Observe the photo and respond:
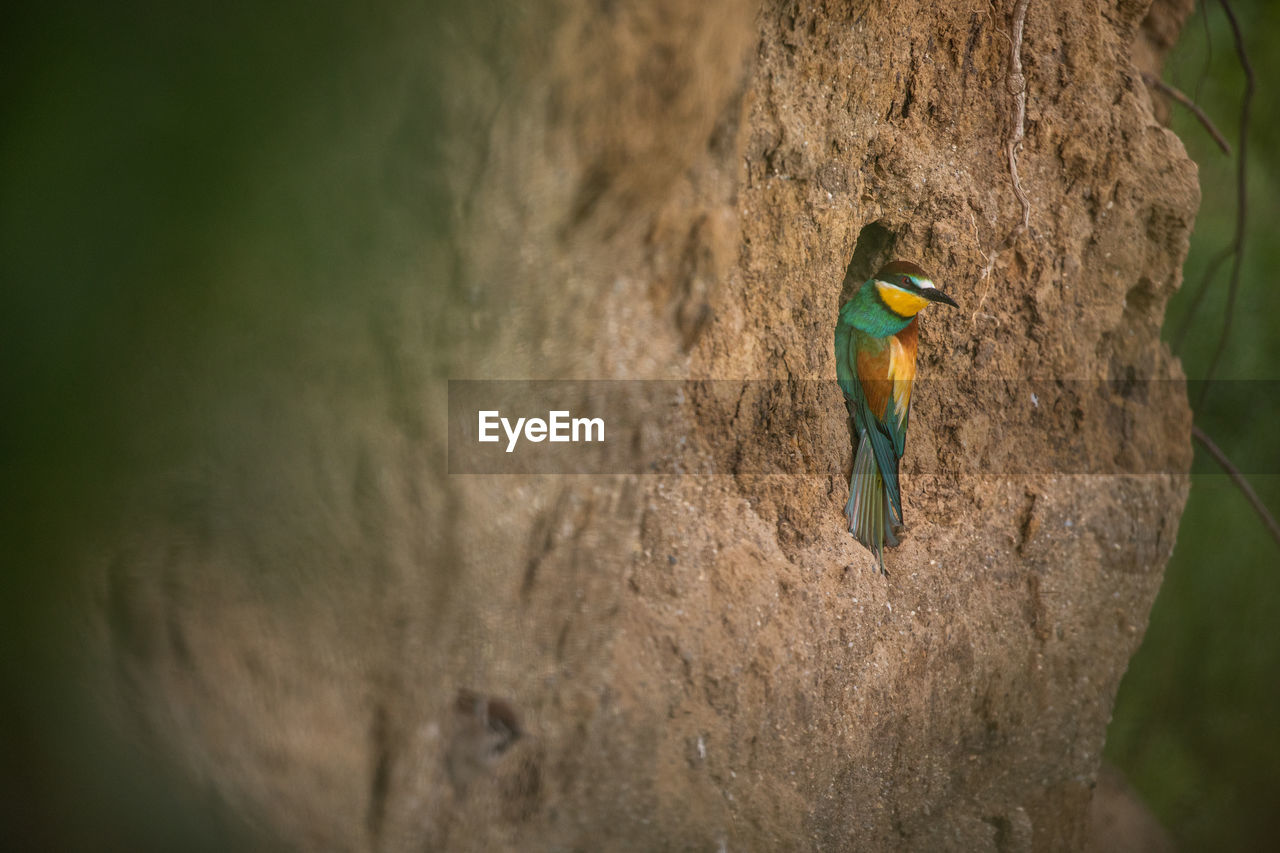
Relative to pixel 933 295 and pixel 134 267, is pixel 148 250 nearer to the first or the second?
pixel 134 267

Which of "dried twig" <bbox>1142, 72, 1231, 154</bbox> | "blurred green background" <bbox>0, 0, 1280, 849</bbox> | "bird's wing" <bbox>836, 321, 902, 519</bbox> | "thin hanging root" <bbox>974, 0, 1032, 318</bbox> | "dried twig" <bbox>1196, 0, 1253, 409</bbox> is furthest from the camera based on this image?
"dried twig" <bbox>1196, 0, 1253, 409</bbox>

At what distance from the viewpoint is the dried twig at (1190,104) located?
188 cm

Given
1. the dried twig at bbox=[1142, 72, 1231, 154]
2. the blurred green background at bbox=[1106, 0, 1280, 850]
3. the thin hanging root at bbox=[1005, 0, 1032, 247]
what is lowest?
the blurred green background at bbox=[1106, 0, 1280, 850]

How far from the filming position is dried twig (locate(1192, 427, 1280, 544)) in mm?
2160

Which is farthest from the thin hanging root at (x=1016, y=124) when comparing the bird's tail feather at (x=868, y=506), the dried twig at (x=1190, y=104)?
the dried twig at (x=1190, y=104)

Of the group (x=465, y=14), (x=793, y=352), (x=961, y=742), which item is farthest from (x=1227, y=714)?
(x=465, y=14)

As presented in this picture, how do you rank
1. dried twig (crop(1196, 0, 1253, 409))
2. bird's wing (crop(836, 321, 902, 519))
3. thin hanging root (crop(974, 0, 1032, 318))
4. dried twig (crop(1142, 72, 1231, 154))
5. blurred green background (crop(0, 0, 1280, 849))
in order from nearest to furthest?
blurred green background (crop(0, 0, 1280, 849)) → bird's wing (crop(836, 321, 902, 519)) → thin hanging root (crop(974, 0, 1032, 318)) → dried twig (crop(1142, 72, 1231, 154)) → dried twig (crop(1196, 0, 1253, 409))

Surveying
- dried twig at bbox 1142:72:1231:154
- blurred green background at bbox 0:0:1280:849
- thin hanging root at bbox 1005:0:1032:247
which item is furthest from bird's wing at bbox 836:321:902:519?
dried twig at bbox 1142:72:1231:154

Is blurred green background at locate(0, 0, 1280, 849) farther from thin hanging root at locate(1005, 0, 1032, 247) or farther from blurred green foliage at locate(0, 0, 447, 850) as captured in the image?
thin hanging root at locate(1005, 0, 1032, 247)

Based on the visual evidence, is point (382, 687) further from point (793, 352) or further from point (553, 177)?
point (793, 352)

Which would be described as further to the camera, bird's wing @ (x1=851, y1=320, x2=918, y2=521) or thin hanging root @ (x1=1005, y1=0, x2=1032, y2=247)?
thin hanging root @ (x1=1005, y1=0, x2=1032, y2=247)

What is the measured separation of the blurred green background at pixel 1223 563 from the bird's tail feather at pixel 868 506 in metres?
1.33

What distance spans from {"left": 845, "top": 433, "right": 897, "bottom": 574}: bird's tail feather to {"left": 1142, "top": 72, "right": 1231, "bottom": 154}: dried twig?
1.19m

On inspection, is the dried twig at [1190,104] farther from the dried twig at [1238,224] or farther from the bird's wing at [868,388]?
the bird's wing at [868,388]
